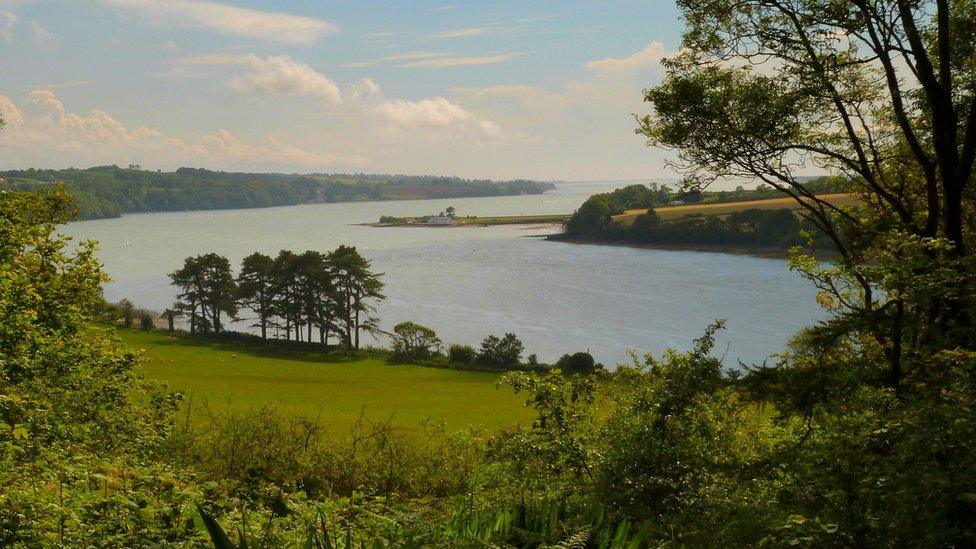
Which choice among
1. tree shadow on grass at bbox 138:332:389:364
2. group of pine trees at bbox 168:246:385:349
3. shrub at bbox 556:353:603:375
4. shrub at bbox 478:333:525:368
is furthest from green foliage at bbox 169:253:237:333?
shrub at bbox 556:353:603:375

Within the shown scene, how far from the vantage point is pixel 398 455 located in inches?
802

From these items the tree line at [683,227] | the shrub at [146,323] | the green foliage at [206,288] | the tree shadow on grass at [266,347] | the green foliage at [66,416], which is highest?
the tree line at [683,227]

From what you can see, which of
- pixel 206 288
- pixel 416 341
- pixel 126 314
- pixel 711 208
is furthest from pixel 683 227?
pixel 126 314

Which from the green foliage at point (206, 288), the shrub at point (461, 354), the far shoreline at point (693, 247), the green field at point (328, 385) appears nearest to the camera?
the green field at point (328, 385)

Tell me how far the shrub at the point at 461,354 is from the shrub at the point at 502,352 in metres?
0.85

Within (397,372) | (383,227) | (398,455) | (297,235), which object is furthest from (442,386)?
(383,227)

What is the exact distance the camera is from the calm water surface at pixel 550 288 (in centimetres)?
5819

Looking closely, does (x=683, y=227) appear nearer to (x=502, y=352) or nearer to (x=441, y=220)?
(x=502, y=352)

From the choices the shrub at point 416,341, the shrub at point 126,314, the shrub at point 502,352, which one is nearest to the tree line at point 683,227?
the shrub at point 502,352

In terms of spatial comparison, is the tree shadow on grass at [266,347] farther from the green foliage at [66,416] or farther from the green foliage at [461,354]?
the green foliage at [66,416]

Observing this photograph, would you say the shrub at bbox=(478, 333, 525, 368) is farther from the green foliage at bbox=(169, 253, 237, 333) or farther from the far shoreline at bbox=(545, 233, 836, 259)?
the far shoreline at bbox=(545, 233, 836, 259)

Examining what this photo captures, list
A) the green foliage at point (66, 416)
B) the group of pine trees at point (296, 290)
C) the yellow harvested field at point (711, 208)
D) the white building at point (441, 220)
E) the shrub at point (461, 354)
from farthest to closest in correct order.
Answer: the white building at point (441, 220) → the yellow harvested field at point (711, 208) → the group of pine trees at point (296, 290) → the shrub at point (461, 354) → the green foliage at point (66, 416)

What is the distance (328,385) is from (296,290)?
70.2 ft

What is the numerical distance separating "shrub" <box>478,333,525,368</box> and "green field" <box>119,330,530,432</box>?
1586 mm
